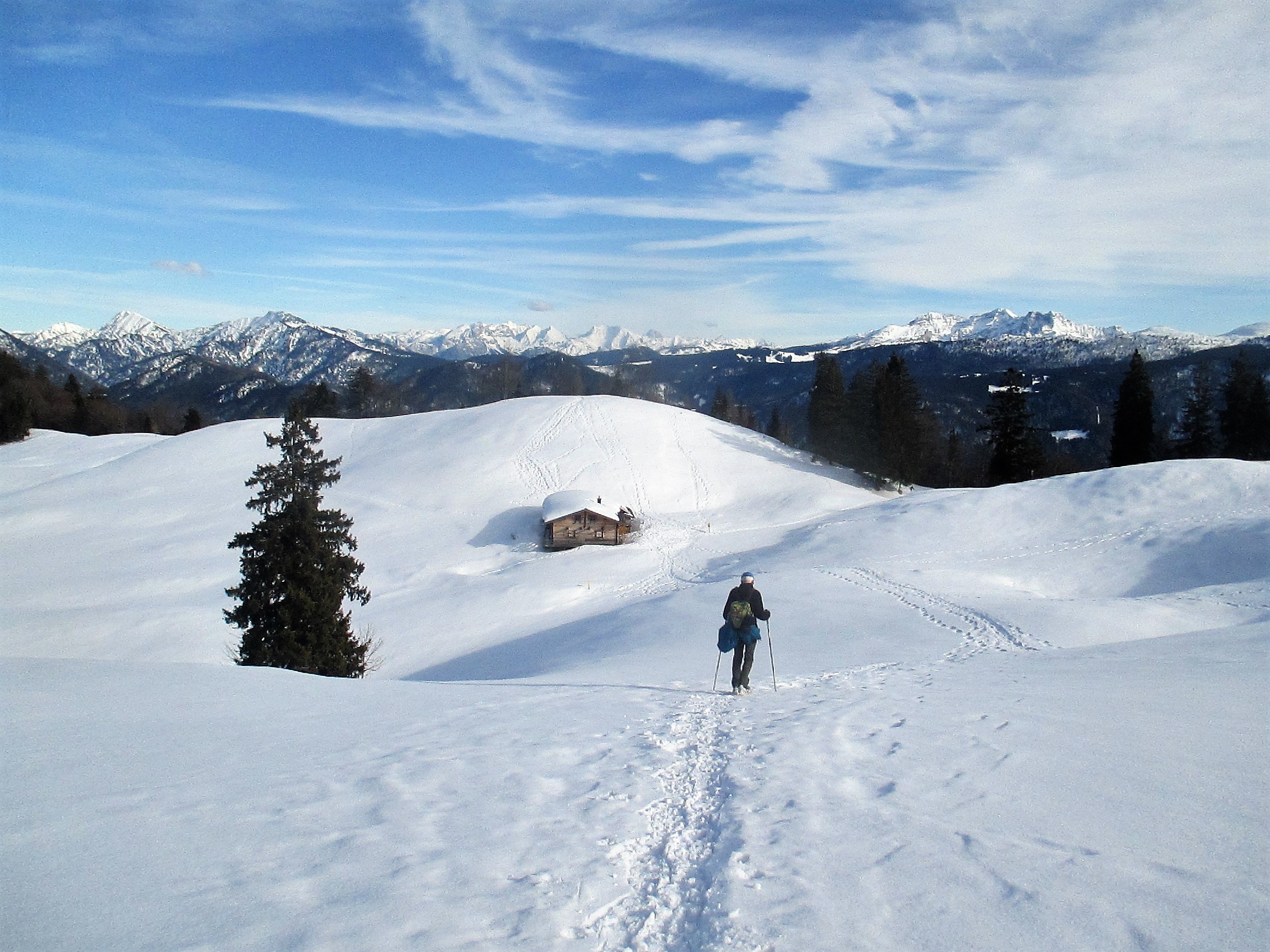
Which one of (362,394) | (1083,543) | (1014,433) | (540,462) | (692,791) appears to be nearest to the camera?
(692,791)

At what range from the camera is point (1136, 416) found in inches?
2021

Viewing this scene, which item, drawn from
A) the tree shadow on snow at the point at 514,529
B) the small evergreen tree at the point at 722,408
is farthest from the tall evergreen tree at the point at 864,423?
the small evergreen tree at the point at 722,408

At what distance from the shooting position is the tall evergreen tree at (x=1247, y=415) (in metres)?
49.2

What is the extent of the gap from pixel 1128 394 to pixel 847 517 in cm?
2923

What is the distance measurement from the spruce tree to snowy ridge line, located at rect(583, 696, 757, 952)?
603 inches

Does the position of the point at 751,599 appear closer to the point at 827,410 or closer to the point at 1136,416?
the point at 827,410

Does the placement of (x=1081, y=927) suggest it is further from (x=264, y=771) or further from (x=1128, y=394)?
(x=1128, y=394)

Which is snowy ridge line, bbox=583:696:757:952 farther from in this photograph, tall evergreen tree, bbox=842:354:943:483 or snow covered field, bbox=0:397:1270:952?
tall evergreen tree, bbox=842:354:943:483

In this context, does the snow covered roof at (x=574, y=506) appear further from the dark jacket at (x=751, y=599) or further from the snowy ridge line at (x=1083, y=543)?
the dark jacket at (x=751, y=599)

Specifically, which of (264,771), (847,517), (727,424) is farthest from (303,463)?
(727,424)

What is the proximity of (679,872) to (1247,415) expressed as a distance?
64029 mm

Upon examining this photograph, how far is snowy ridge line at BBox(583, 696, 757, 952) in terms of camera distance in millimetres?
4043

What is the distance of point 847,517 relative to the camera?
40.1m

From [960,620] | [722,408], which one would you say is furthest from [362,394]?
[960,620]
